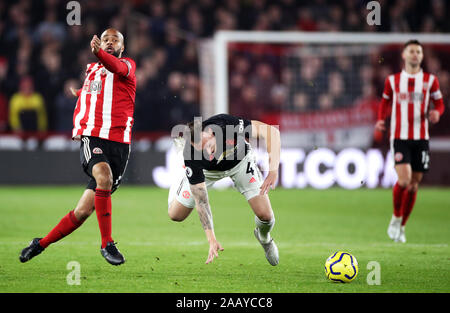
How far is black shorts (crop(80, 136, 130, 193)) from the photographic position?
20.9 feet

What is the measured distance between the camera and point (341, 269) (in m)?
5.79

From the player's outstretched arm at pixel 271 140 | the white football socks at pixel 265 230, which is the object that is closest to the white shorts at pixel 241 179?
the white football socks at pixel 265 230

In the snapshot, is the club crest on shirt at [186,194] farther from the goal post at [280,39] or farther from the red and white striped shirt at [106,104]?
the goal post at [280,39]

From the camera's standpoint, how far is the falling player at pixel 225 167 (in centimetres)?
589

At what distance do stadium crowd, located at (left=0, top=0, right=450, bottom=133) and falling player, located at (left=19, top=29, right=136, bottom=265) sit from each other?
28.3 ft

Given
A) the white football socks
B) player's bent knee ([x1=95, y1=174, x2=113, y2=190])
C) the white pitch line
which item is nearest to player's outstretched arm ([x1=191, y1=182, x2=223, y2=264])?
player's bent knee ([x1=95, y1=174, x2=113, y2=190])

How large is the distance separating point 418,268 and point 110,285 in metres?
2.63

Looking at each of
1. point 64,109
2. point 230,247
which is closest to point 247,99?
point 64,109

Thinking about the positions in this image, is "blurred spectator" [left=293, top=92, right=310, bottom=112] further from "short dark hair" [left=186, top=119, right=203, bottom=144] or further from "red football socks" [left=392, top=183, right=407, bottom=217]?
"short dark hair" [left=186, top=119, right=203, bottom=144]

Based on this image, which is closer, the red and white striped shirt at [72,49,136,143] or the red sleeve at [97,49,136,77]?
the red sleeve at [97,49,136,77]

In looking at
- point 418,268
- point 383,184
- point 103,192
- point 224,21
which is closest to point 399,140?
point 418,268

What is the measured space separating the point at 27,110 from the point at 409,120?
8.61m

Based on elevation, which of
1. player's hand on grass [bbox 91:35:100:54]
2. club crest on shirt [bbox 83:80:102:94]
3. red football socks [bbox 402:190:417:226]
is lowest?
red football socks [bbox 402:190:417:226]

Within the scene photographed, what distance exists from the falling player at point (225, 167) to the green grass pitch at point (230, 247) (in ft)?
1.36
